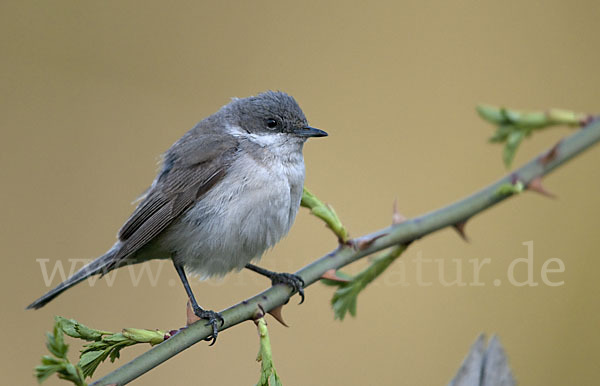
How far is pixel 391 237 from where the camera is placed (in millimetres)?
942

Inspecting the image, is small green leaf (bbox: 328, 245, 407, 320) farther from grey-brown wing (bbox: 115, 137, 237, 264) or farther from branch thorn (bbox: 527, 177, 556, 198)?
grey-brown wing (bbox: 115, 137, 237, 264)

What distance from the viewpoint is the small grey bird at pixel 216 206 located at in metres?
2.03

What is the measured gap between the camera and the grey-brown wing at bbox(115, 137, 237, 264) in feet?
6.71

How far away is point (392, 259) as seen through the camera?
0.97 metres

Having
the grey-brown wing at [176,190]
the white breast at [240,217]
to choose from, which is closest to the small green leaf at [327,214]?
the white breast at [240,217]

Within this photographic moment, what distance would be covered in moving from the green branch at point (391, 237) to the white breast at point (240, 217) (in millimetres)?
875

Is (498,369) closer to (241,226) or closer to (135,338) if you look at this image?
(135,338)

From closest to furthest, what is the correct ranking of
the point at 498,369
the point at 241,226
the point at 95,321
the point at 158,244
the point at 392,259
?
the point at 498,369
the point at 392,259
the point at 241,226
the point at 158,244
the point at 95,321

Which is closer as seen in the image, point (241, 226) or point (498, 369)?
point (498, 369)

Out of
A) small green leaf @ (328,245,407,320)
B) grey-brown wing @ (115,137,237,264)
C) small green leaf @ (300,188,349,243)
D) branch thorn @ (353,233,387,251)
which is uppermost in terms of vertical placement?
grey-brown wing @ (115,137,237,264)

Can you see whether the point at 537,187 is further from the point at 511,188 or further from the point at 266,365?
the point at 266,365

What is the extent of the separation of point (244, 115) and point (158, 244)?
0.60m

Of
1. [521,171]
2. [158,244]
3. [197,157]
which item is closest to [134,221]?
[158,244]

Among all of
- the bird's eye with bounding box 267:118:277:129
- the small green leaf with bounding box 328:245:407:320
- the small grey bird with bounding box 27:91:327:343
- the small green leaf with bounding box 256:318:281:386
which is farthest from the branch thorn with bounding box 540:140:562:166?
the bird's eye with bounding box 267:118:277:129
